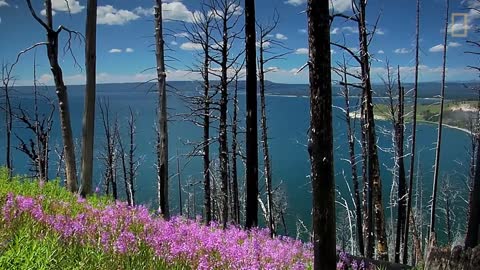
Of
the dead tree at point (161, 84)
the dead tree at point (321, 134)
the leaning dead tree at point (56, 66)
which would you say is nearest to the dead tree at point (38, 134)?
the leaning dead tree at point (56, 66)

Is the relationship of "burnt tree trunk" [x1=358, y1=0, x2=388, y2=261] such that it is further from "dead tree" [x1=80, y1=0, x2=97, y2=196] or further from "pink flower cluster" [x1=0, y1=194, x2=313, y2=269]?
"dead tree" [x1=80, y1=0, x2=97, y2=196]

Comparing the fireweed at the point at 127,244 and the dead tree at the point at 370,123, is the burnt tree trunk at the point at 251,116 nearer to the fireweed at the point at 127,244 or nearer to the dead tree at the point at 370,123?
the dead tree at the point at 370,123

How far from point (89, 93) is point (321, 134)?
867 cm

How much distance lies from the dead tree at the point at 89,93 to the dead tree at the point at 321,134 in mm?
8385

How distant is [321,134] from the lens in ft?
18.8

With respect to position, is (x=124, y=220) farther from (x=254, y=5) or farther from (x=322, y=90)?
(x=254, y=5)

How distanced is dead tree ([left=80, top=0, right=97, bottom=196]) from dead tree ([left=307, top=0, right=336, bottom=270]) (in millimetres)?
8385

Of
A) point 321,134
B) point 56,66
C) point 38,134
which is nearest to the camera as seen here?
point 321,134

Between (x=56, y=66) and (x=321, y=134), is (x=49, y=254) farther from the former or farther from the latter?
(x=56, y=66)

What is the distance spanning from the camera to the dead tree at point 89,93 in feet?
39.9

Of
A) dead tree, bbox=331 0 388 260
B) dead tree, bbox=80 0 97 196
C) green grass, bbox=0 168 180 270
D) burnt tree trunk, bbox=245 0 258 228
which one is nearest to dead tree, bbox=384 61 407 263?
dead tree, bbox=331 0 388 260

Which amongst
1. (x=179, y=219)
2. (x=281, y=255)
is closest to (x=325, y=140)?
(x=281, y=255)

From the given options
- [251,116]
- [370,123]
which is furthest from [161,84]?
[370,123]

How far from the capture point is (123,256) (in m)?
4.17
